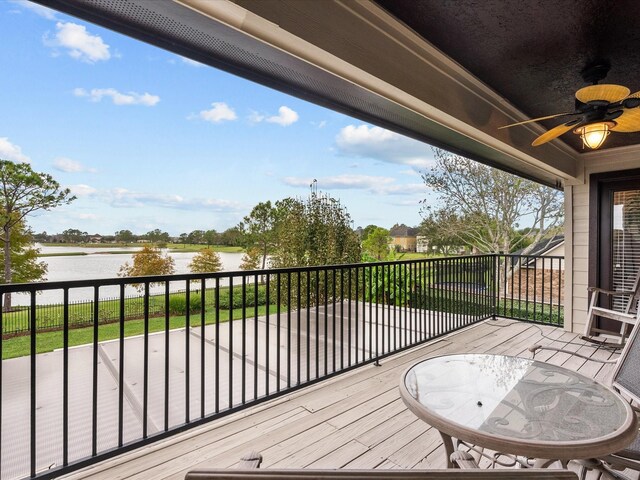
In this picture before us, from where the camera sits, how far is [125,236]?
809cm

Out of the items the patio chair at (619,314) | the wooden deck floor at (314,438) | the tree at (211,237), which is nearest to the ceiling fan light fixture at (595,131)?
the patio chair at (619,314)

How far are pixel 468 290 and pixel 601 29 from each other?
3.59 m

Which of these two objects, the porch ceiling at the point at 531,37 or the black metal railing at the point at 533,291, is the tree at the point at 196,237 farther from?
the porch ceiling at the point at 531,37

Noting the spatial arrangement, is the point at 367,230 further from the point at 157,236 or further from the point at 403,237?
the point at 157,236

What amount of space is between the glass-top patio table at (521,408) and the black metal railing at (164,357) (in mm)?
909

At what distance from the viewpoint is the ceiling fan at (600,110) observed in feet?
7.36

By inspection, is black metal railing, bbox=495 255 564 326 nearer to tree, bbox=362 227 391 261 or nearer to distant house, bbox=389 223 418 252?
distant house, bbox=389 223 418 252

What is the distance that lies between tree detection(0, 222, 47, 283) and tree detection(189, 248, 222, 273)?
9.51 ft

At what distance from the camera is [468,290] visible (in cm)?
498

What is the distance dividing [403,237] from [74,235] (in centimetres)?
904

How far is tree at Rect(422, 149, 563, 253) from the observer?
9.58 m

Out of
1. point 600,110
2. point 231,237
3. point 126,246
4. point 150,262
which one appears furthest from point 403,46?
point 231,237

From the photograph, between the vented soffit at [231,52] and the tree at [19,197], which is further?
the tree at [19,197]

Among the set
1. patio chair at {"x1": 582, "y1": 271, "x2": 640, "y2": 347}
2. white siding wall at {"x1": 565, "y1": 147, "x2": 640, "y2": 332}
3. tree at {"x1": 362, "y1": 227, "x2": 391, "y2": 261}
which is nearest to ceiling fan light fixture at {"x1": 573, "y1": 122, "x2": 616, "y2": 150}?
patio chair at {"x1": 582, "y1": 271, "x2": 640, "y2": 347}
